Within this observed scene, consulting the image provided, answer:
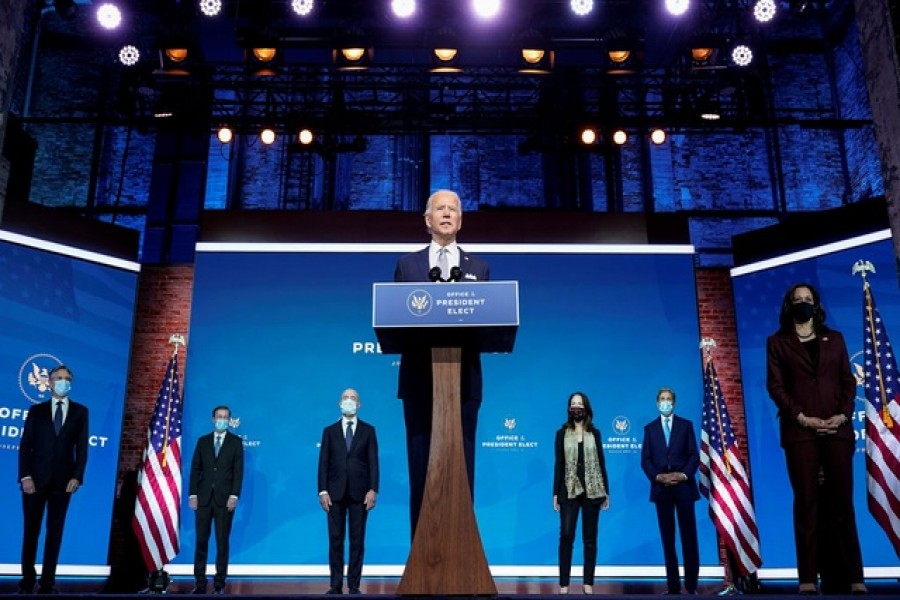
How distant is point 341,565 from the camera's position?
21.9ft

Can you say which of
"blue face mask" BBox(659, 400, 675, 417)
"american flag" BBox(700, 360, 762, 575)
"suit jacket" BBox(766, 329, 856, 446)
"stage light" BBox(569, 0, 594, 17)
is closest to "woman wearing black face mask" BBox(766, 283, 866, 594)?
"suit jacket" BBox(766, 329, 856, 446)

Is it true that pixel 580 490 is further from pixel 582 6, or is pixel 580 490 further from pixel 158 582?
pixel 582 6

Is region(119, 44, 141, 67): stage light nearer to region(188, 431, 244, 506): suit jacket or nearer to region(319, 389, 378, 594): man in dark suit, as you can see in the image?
region(188, 431, 244, 506): suit jacket

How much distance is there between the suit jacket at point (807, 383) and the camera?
13.0 ft

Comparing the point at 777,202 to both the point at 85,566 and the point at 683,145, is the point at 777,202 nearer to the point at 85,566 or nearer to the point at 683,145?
the point at 683,145

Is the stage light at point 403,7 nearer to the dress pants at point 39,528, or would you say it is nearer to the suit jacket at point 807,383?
the dress pants at point 39,528

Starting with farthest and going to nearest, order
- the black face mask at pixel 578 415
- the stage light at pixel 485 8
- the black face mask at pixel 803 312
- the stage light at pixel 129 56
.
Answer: the stage light at pixel 129 56 < the stage light at pixel 485 8 < the black face mask at pixel 578 415 < the black face mask at pixel 803 312

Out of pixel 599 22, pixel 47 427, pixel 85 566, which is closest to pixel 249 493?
pixel 85 566

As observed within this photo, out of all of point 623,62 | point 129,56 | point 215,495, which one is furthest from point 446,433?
point 129,56

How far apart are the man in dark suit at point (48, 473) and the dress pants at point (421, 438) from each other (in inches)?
167

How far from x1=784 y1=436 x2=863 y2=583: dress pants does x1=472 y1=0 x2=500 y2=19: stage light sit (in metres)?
6.04

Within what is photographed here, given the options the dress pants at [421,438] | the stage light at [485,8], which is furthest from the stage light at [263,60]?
the dress pants at [421,438]

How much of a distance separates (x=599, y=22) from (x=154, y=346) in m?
6.42

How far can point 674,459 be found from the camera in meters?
6.91
